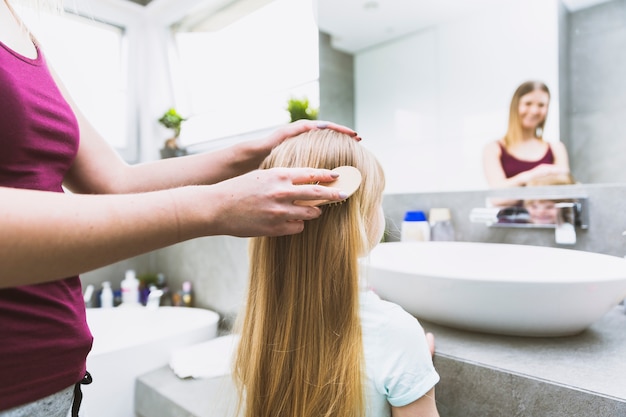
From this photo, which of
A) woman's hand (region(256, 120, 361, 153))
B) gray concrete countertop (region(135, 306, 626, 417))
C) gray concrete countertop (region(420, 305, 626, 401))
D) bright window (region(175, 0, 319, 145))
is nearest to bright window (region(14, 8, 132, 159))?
bright window (region(175, 0, 319, 145))

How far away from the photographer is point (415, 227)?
1.36 meters

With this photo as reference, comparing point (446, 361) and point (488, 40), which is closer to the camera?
point (446, 361)

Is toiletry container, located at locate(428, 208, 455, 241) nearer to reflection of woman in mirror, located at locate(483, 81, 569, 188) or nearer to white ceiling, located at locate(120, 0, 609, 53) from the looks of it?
reflection of woman in mirror, located at locate(483, 81, 569, 188)

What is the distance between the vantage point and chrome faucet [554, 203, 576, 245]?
3.67 ft

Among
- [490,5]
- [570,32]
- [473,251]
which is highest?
[490,5]

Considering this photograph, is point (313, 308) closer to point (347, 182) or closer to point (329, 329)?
point (329, 329)

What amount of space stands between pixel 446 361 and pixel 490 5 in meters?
1.19

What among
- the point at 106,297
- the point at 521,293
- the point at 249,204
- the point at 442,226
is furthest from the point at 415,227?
the point at 106,297

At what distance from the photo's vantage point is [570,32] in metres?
1.18

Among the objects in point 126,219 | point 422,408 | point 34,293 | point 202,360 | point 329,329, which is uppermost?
point 126,219

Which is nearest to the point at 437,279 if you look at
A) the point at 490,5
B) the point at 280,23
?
the point at 490,5

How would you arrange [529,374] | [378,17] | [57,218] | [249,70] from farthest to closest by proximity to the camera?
1. [249,70]
2. [378,17]
3. [529,374]
4. [57,218]

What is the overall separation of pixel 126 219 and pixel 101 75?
95.7 inches

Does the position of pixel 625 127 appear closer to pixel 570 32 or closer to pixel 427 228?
pixel 570 32
